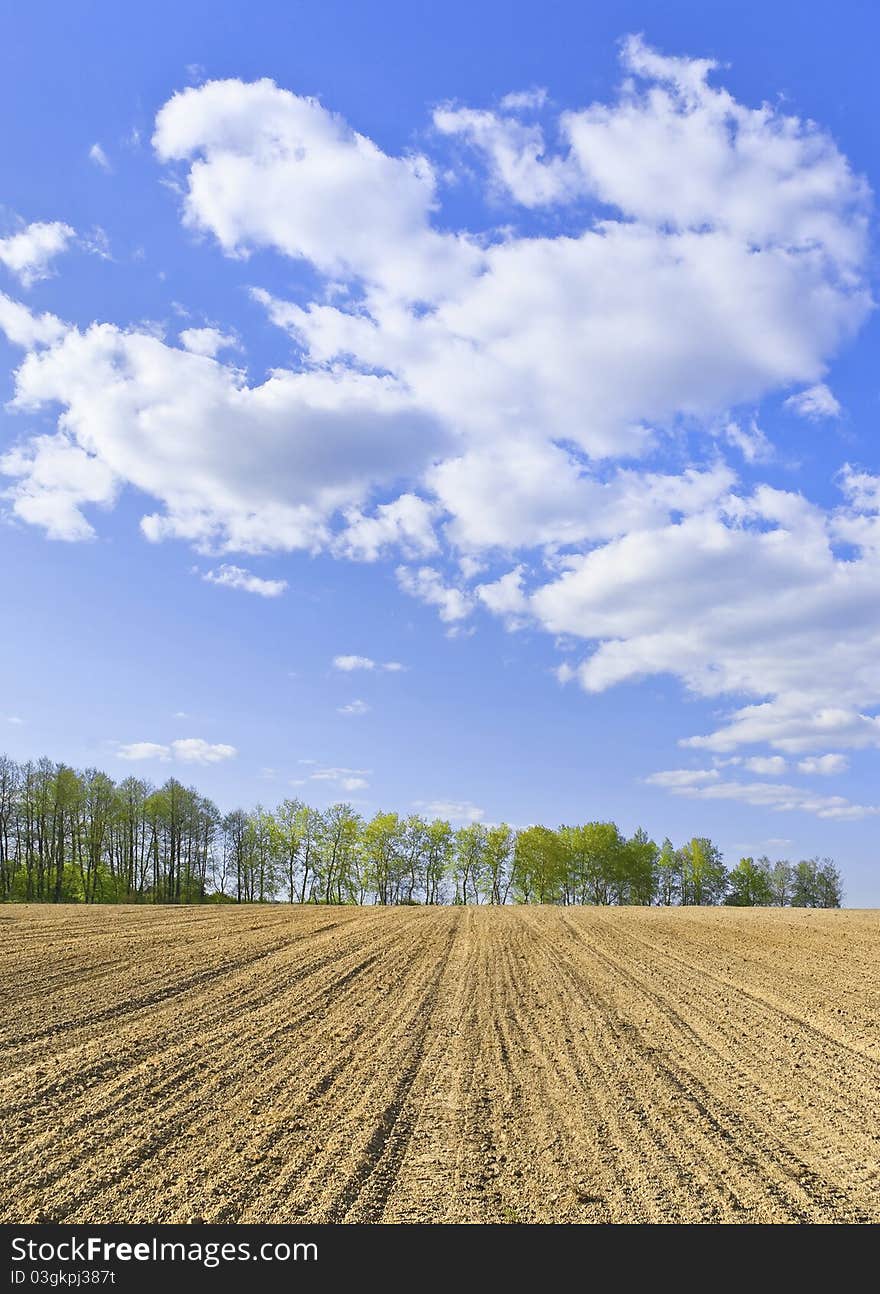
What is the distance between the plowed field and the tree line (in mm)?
57376

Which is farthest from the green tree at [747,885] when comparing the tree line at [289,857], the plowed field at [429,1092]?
the plowed field at [429,1092]

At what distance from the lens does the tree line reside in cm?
6888

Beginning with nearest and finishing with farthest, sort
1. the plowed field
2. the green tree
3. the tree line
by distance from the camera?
the plowed field
the tree line
the green tree

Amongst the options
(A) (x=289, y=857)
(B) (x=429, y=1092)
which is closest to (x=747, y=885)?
(A) (x=289, y=857)

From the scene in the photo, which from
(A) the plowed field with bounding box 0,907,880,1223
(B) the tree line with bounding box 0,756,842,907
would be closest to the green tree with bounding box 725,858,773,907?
(B) the tree line with bounding box 0,756,842,907

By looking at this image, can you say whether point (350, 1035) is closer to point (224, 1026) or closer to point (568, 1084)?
point (224, 1026)

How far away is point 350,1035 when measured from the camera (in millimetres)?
10898

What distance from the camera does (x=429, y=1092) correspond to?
8609mm

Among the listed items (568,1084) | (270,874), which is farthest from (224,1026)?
(270,874)

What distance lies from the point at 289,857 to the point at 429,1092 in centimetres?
7591

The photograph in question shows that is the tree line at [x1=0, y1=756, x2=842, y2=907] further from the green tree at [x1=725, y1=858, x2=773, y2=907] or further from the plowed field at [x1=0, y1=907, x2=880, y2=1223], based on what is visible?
the plowed field at [x1=0, y1=907, x2=880, y2=1223]

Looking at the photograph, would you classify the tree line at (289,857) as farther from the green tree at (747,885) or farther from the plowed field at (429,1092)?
the plowed field at (429,1092)

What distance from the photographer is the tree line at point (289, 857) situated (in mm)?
68875

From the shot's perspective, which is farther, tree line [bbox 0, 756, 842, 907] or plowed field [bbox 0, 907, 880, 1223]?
tree line [bbox 0, 756, 842, 907]
